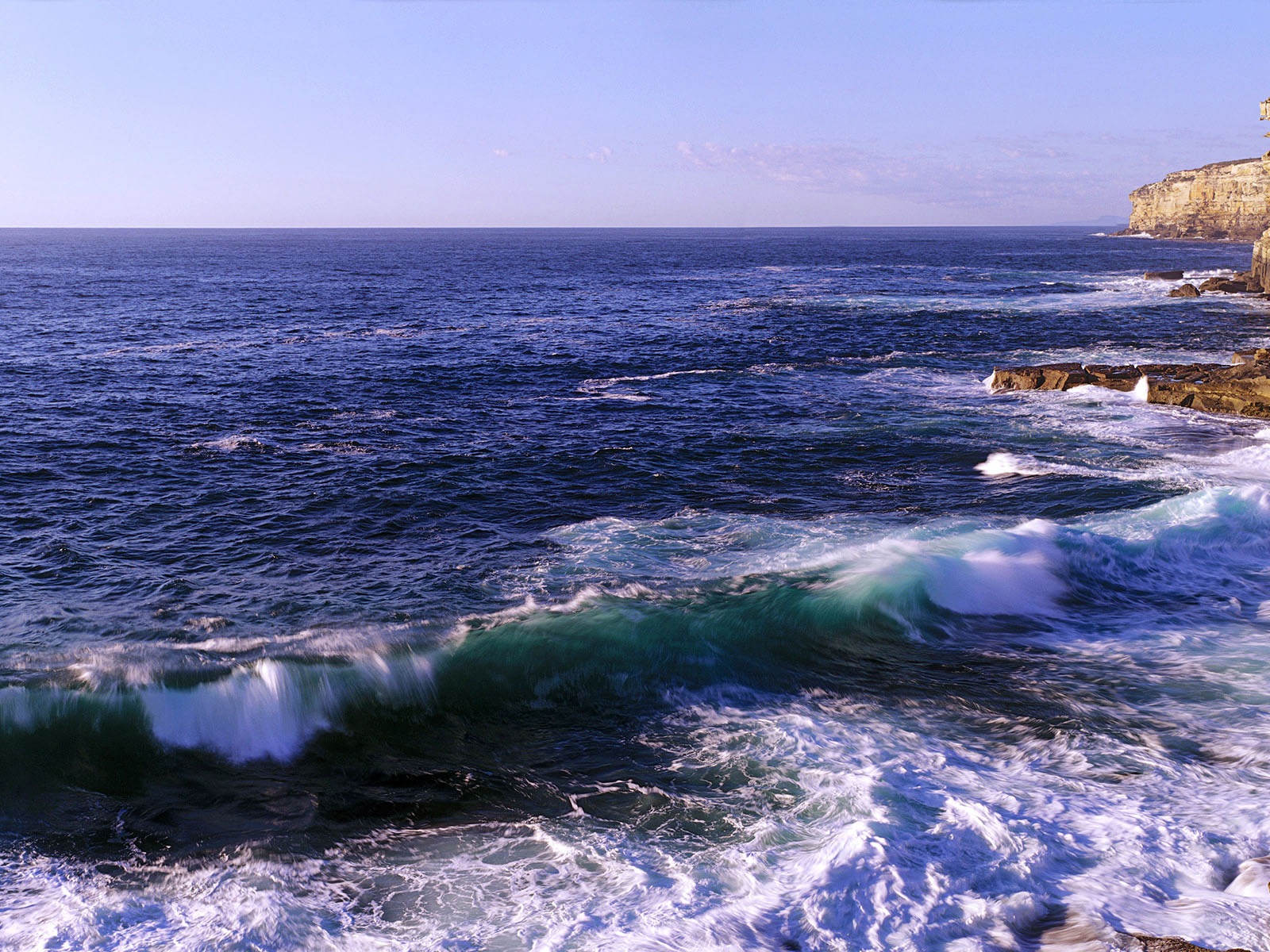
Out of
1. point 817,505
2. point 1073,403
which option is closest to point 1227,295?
point 1073,403

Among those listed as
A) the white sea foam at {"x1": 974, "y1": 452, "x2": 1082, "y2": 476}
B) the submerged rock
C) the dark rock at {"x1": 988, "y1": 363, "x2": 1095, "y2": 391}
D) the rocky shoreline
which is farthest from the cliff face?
the white sea foam at {"x1": 974, "y1": 452, "x2": 1082, "y2": 476}

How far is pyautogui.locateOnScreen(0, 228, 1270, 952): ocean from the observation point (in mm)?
10328

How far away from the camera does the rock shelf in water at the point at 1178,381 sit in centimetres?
3325

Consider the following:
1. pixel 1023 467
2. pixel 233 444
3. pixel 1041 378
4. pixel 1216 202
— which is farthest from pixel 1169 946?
pixel 1216 202

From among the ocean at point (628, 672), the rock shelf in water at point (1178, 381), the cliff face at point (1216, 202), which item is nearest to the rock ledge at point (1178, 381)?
the rock shelf in water at point (1178, 381)

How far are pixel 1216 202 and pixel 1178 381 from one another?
158 metres

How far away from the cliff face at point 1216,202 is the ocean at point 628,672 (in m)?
150

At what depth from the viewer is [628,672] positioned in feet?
52.2

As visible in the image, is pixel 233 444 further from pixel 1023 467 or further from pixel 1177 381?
pixel 1177 381

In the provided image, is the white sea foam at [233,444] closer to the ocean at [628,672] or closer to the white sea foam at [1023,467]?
the ocean at [628,672]

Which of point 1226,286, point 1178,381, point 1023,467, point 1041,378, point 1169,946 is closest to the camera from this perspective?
point 1169,946

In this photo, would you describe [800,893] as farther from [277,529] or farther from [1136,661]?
[277,529]

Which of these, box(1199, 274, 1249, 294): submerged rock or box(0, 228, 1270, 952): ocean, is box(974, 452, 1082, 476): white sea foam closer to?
box(0, 228, 1270, 952): ocean

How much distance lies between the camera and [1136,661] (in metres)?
15.9
